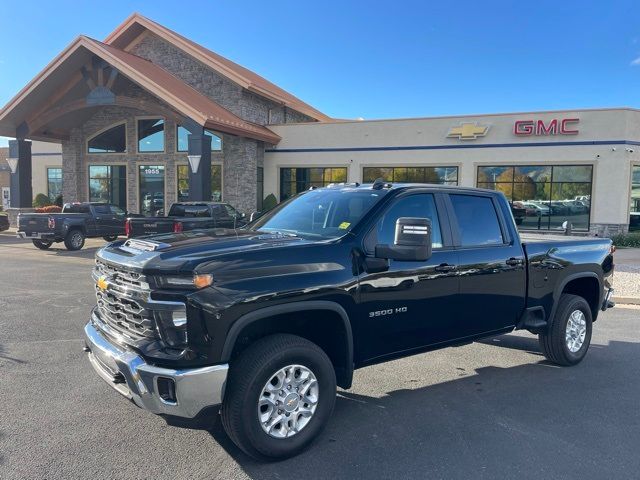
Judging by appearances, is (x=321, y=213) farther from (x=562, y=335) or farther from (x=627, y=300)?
(x=627, y=300)

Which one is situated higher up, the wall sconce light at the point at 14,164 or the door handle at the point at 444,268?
the wall sconce light at the point at 14,164

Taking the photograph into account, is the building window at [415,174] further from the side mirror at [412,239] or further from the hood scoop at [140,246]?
the hood scoop at [140,246]

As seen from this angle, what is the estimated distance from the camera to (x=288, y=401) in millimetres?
3424

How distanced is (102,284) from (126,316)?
0.43 meters

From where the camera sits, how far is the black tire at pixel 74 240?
51.5 feet

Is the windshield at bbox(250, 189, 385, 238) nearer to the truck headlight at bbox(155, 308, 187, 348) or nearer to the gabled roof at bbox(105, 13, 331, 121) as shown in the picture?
the truck headlight at bbox(155, 308, 187, 348)

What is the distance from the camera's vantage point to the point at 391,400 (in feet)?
14.8

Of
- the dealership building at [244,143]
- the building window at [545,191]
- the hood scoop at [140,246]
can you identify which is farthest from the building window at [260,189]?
the hood scoop at [140,246]

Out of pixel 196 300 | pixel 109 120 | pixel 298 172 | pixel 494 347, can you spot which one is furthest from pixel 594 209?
pixel 109 120

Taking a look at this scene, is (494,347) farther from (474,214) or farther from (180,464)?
(180,464)

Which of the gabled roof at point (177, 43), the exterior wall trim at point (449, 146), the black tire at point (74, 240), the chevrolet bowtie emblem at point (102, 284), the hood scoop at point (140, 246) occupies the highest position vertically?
the gabled roof at point (177, 43)

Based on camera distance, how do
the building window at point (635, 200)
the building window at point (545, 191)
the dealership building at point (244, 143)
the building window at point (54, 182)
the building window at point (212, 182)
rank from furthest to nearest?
the building window at point (54, 182)
the building window at point (212, 182)
the building window at point (545, 191)
the building window at point (635, 200)
the dealership building at point (244, 143)

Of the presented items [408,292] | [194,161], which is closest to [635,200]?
[194,161]

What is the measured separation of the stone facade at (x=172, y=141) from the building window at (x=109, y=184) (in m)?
0.28
